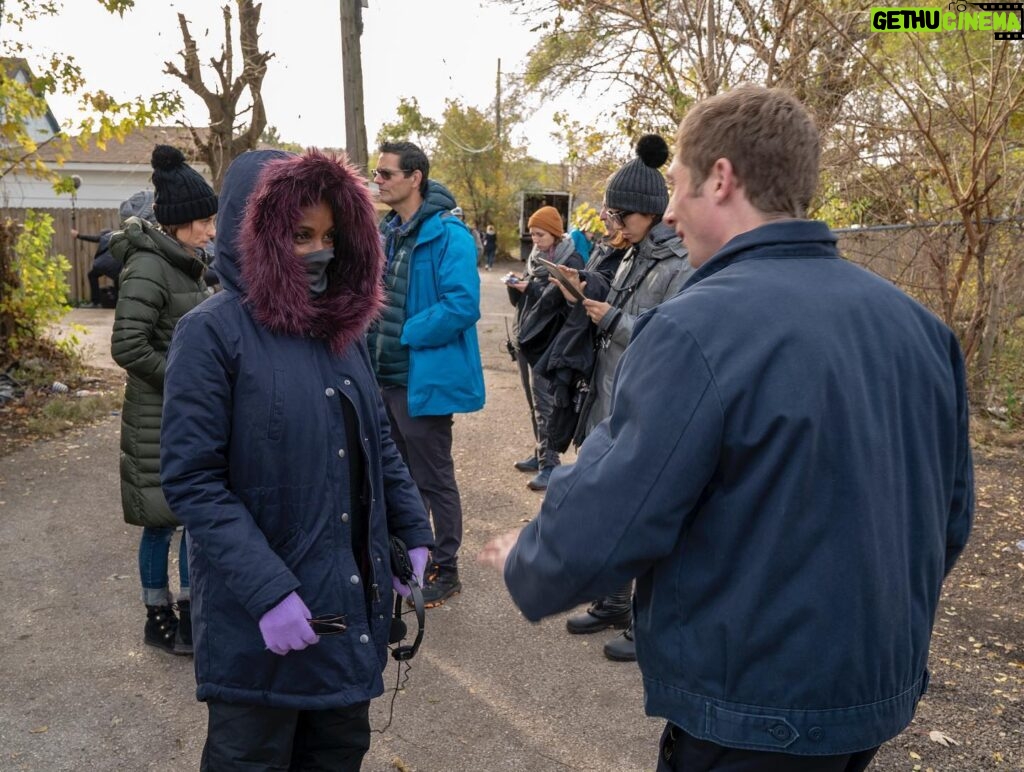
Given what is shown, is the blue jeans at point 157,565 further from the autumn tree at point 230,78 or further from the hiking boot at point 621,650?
the autumn tree at point 230,78

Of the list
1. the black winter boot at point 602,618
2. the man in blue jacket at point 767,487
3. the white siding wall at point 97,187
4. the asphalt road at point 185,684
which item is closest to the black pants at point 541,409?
the asphalt road at point 185,684

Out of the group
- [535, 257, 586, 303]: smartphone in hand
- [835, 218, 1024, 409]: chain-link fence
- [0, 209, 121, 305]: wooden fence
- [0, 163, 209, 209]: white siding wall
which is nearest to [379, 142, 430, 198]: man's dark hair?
[535, 257, 586, 303]: smartphone in hand

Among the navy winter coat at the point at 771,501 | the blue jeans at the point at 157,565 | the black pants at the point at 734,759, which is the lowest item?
the blue jeans at the point at 157,565

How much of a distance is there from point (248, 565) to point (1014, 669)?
3.59 m

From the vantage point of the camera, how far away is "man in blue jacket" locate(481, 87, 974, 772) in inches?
57.5

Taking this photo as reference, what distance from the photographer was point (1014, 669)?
397cm

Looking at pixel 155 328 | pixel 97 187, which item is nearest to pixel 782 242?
pixel 155 328

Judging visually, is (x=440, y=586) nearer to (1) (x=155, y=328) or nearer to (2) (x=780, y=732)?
(1) (x=155, y=328)

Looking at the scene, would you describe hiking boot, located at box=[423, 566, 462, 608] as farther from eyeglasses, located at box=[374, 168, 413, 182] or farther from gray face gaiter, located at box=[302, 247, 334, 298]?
gray face gaiter, located at box=[302, 247, 334, 298]

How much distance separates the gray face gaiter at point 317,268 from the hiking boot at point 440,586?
2.48m

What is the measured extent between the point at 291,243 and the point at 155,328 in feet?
5.98

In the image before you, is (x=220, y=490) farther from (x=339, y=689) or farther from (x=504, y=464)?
(x=504, y=464)

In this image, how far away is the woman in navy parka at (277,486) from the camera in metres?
2.09

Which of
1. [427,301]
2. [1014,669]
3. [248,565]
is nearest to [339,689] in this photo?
[248,565]
